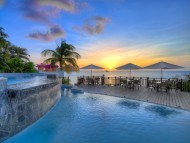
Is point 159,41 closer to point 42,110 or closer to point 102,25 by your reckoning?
point 102,25

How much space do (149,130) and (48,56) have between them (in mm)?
15729

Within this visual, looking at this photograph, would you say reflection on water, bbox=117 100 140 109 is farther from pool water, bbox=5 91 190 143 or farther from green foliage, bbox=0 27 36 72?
green foliage, bbox=0 27 36 72

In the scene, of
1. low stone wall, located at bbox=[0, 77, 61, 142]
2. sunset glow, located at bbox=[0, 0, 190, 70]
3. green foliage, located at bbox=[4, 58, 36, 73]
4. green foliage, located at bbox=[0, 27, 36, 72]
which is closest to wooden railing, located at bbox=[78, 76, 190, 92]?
sunset glow, located at bbox=[0, 0, 190, 70]

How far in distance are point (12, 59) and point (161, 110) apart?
2032 cm

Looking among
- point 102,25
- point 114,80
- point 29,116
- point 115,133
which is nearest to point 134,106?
point 115,133

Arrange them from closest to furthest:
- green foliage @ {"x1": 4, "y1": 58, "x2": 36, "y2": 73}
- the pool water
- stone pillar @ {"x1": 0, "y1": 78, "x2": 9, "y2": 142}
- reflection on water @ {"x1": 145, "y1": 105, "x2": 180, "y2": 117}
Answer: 1. stone pillar @ {"x1": 0, "y1": 78, "x2": 9, "y2": 142}
2. the pool water
3. reflection on water @ {"x1": 145, "y1": 105, "x2": 180, "y2": 117}
4. green foliage @ {"x1": 4, "y1": 58, "x2": 36, "y2": 73}

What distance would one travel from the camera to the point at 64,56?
1850cm

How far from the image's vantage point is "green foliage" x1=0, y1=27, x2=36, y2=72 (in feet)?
51.9

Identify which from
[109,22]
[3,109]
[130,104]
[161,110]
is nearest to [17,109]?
[3,109]

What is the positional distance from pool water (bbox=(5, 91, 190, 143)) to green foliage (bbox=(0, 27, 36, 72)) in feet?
25.4

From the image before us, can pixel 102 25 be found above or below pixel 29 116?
above

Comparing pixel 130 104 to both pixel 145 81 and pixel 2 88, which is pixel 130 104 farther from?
pixel 145 81

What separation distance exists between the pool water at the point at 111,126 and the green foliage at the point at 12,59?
7728mm

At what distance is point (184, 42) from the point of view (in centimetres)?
1455
